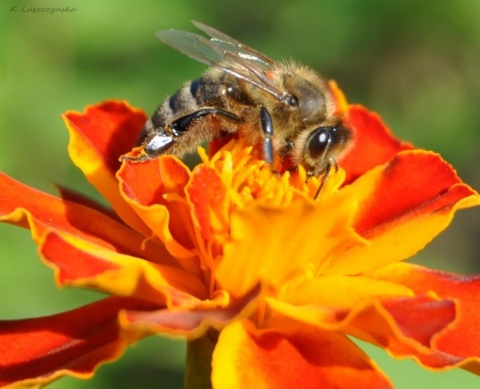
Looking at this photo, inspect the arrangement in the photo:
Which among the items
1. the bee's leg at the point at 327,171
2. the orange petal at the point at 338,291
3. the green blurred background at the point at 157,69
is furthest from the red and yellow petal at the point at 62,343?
the green blurred background at the point at 157,69

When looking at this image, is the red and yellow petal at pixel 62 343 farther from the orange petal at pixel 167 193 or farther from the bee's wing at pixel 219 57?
the bee's wing at pixel 219 57

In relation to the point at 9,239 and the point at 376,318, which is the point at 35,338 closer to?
the point at 376,318

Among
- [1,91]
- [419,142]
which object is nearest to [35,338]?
[1,91]

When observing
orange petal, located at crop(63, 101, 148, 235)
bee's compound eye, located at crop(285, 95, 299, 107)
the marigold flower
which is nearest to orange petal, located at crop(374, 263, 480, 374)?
the marigold flower

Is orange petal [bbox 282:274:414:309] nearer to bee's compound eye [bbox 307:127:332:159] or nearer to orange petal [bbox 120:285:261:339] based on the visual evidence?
orange petal [bbox 120:285:261:339]

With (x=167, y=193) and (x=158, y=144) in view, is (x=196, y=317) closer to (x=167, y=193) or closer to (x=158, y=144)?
(x=167, y=193)

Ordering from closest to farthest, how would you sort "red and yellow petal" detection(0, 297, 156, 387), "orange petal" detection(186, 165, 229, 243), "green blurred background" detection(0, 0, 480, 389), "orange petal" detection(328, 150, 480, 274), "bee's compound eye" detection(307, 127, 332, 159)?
"red and yellow petal" detection(0, 297, 156, 387), "orange petal" detection(186, 165, 229, 243), "orange petal" detection(328, 150, 480, 274), "bee's compound eye" detection(307, 127, 332, 159), "green blurred background" detection(0, 0, 480, 389)

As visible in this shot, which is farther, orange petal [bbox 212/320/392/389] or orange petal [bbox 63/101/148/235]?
orange petal [bbox 63/101/148/235]
